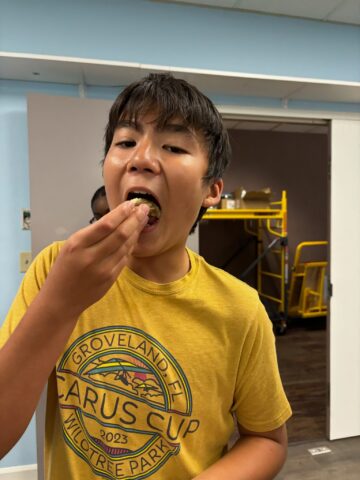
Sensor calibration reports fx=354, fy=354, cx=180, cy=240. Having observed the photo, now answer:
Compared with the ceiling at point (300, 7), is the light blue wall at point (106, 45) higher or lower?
lower

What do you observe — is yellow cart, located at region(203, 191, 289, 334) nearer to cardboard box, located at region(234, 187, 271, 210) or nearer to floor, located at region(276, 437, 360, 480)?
cardboard box, located at region(234, 187, 271, 210)

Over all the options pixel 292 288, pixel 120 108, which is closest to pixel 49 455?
pixel 120 108

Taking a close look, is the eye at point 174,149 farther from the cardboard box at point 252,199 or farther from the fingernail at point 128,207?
the cardboard box at point 252,199

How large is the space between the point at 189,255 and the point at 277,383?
0.33 meters

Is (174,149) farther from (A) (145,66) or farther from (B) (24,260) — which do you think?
(B) (24,260)

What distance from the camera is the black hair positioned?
67cm

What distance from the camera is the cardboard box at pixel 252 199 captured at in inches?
159

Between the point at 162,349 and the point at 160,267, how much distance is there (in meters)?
0.16

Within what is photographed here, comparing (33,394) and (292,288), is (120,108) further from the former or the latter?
(292,288)

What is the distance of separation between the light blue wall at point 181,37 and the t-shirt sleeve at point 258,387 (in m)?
1.80

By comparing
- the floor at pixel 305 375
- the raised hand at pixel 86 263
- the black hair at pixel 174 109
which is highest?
the black hair at pixel 174 109

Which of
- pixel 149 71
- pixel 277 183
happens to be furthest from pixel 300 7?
pixel 277 183

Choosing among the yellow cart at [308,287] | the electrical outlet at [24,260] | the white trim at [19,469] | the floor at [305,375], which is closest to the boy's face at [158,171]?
the electrical outlet at [24,260]

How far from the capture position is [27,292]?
0.64 meters
